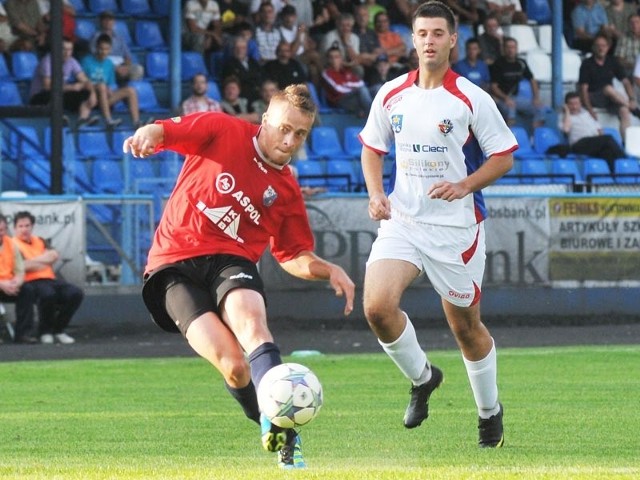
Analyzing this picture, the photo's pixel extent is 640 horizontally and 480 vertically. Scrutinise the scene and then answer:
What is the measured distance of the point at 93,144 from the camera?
69.7ft

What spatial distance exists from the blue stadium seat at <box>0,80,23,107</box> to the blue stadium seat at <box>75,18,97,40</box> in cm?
157

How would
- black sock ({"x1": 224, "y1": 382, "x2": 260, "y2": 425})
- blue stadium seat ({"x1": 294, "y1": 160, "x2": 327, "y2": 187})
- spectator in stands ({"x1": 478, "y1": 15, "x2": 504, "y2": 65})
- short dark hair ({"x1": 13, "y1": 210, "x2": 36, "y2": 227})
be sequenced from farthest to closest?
spectator in stands ({"x1": 478, "y1": 15, "x2": 504, "y2": 65}) → blue stadium seat ({"x1": 294, "y1": 160, "x2": 327, "y2": 187}) → short dark hair ({"x1": 13, "y1": 210, "x2": 36, "y2": 227}) → black sock ({"x1": 224, "y1": 382, "x2": 260, "y2": 425})

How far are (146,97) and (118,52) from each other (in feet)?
2.65

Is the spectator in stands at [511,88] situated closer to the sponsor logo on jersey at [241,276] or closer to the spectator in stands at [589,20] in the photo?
the spectator in stands at [589,20]

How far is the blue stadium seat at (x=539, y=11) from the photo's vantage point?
28.2 metres

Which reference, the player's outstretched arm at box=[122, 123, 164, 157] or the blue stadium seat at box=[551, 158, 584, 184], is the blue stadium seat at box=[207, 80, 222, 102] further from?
the player's outstretched arm at box=[122, 123, 164, 157]

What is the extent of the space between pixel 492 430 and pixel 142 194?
36.9ft

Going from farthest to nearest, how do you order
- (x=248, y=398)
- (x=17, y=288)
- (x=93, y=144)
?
(x=93, y=144)
(x=17, y=288)
(x=248, y=398)

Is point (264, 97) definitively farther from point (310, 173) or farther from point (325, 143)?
point (325, 143)

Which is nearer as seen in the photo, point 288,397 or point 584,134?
point 288,397

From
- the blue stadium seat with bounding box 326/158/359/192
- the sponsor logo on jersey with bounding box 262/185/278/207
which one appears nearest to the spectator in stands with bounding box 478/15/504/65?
the blue stadium seat with bounding box 326/158/359/192

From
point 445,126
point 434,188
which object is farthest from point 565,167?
point 434,188

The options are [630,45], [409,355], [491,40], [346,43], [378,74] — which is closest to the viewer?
[409,355]

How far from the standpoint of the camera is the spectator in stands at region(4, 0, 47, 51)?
21719 mm
